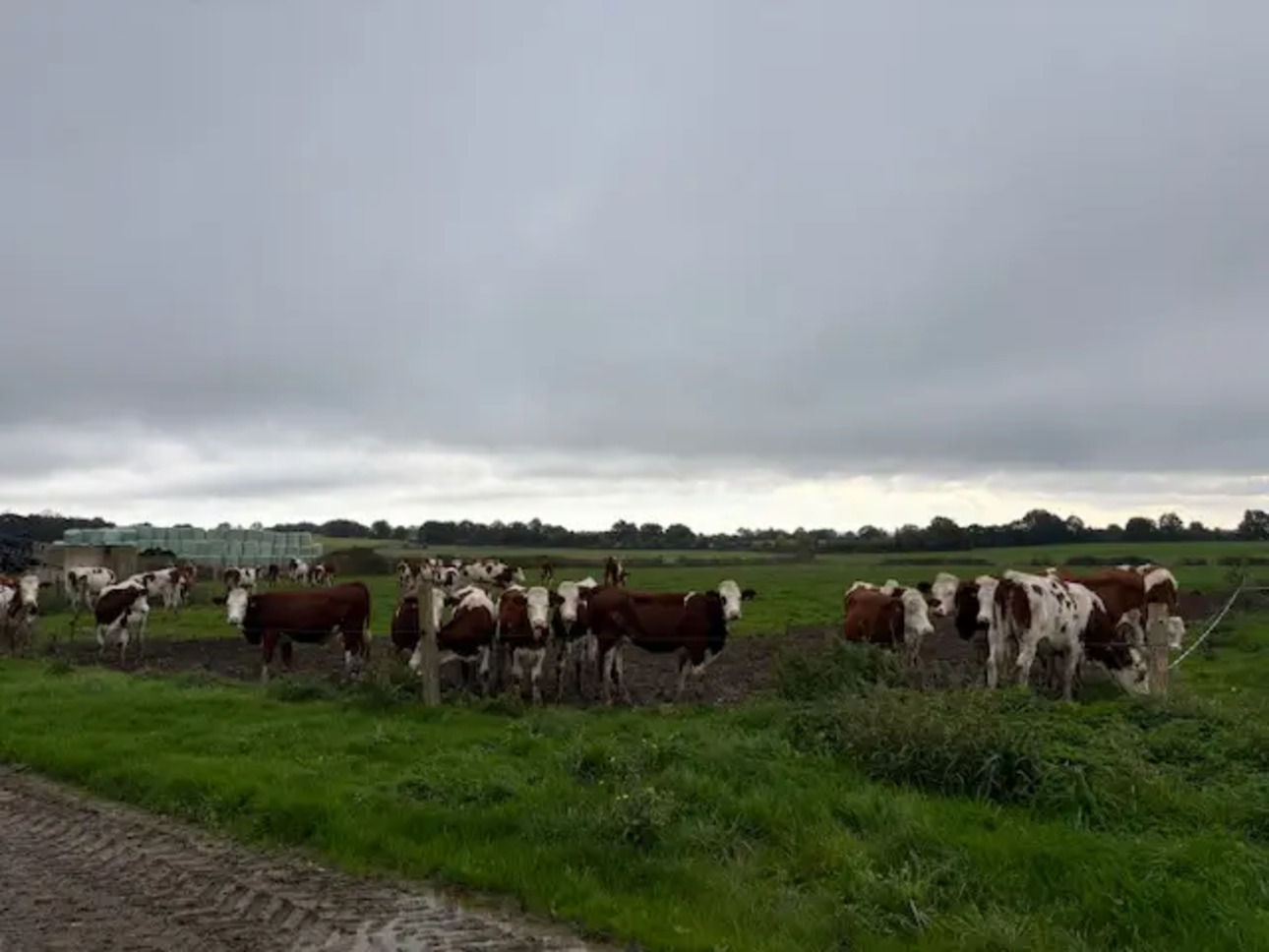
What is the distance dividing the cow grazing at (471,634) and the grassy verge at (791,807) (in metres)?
4.03

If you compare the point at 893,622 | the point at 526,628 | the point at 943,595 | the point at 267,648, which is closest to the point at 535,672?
the point at 526,628

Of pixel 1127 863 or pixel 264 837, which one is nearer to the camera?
pixel 1127 863

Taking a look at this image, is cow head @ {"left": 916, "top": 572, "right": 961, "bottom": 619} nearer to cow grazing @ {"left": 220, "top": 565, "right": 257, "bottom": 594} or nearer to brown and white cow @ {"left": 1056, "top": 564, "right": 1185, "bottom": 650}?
brown and white cow @ {"left": 1056, "top": 564, "right": 1185, "bottom": 650}

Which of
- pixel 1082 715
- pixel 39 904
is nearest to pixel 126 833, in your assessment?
pixel 39 904

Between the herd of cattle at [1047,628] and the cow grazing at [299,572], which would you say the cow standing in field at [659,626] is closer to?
the herd of cattle at [1047,628]

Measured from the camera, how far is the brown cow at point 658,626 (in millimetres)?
17953

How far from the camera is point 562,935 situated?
6.77 m

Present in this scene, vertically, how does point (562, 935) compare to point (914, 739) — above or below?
below

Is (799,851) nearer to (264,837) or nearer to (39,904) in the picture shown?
(264,837)

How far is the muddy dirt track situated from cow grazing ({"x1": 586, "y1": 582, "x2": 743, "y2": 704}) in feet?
1.53

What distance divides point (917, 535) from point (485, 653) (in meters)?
73.1

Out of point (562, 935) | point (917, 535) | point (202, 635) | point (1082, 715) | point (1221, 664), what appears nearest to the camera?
point (562, 935)

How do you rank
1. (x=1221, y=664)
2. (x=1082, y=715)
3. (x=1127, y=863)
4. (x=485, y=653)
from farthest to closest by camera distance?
(x=1221, y=664)
(x=485, y=653)
(x=1082, y=715)
(x=1127, y=863)

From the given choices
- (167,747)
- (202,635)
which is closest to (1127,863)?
(167,747)
